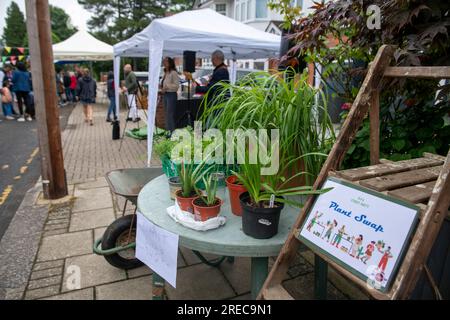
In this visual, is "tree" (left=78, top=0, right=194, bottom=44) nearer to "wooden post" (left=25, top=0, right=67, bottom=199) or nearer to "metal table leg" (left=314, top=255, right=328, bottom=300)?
"wooden post" (left=25, top=0, right=67, bottom=199)

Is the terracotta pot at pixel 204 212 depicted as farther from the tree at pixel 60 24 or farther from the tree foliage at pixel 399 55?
the tree at pixel 60 24

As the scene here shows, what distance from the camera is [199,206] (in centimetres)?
142

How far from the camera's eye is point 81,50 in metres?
12.6

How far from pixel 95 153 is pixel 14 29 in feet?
200

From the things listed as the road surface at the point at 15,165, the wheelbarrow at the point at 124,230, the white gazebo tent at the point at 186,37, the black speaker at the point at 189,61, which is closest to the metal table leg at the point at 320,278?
the wheelbarrow at the point at 124,230

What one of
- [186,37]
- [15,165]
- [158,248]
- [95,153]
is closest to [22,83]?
[15,165]

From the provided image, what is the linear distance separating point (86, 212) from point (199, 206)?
2.63 metres

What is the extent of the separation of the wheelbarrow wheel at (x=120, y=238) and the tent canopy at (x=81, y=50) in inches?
463

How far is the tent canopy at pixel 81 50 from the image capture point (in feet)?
40.4

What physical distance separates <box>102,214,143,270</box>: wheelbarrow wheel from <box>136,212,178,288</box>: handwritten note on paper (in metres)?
0.80

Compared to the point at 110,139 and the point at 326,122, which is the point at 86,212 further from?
the point at 110,139

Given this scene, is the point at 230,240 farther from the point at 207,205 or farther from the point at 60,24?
the point at 60,24

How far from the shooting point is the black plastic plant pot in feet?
4.31
